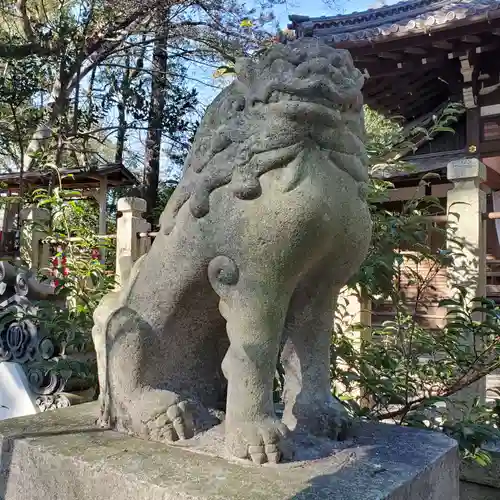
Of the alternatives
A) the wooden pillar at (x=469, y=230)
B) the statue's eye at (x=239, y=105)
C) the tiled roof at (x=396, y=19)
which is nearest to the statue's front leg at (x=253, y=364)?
the statue's eye at (x=239, y=105)

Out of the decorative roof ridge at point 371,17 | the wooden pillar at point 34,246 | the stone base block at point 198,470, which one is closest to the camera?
the stone base block at point 198,470

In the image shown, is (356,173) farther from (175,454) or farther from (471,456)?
(471,456)

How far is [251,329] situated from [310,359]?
249 mm

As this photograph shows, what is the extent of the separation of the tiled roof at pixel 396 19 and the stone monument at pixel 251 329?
3661mm

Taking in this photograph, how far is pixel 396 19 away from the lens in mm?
6051

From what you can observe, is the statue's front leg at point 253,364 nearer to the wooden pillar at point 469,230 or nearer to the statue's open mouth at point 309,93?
the statue's open mouth at point 309,93

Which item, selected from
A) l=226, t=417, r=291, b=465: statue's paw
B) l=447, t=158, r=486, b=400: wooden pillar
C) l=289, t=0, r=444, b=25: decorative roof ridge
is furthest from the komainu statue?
l=289, t=0, r=444, b=25: decorative roof ridge

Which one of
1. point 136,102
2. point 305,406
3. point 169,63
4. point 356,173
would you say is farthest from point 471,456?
point 169,63

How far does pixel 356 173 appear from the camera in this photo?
48.6 inches

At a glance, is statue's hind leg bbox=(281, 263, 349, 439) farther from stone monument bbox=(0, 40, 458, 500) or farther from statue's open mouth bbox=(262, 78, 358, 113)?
statue's open mouth bbox=(262, 78, 358, 113)

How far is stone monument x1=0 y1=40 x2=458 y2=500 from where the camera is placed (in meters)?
1.16

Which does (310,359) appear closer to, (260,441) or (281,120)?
(260,441)

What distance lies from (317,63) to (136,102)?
5.23 metres

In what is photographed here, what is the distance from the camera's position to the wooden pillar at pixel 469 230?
2740 millimetres
